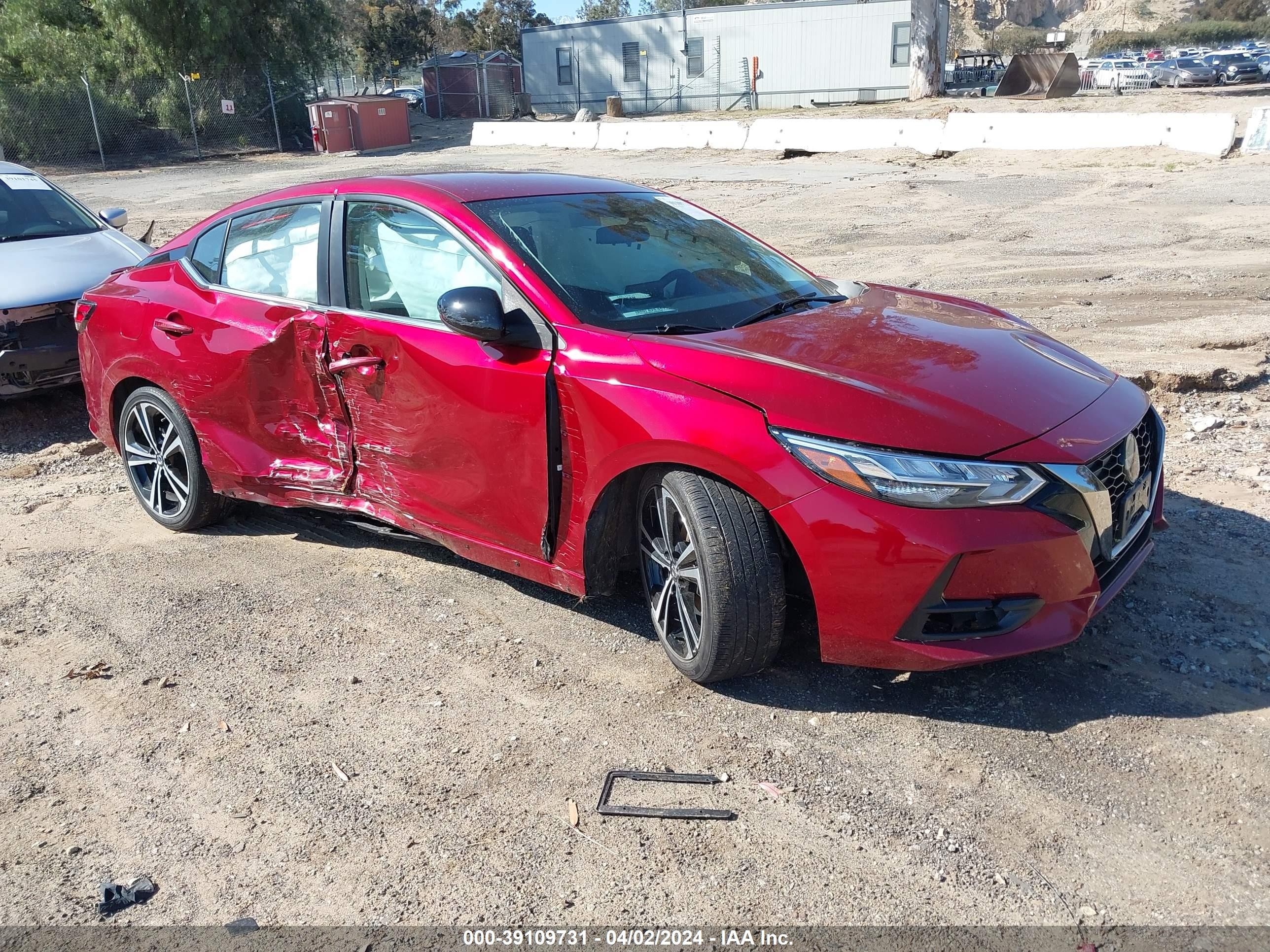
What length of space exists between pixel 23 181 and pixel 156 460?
481cm

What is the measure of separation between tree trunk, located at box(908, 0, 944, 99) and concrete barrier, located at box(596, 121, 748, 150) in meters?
14.2

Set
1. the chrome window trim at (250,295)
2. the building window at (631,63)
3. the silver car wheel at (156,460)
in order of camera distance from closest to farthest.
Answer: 1. the chrome window trim at (250,295)
2. the silver car wheel at (156,460)
3. the building window at (631,63)

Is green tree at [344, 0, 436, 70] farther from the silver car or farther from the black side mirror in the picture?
the black side mirror

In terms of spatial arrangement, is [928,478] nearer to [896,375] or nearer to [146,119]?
[896,375]

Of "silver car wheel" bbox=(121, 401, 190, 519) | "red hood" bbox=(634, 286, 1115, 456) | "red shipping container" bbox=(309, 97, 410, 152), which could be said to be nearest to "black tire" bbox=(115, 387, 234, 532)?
"silver car wheel" bbox=(121, 401, 190, 519)

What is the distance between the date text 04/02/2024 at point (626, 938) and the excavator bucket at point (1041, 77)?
3418 centimetres

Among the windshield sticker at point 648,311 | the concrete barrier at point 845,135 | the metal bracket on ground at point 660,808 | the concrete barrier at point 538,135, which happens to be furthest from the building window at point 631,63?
the metal bracket on ground at point 660,808

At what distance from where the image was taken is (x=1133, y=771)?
3.10 m

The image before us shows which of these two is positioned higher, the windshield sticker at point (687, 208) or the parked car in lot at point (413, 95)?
the parked car in lot at point (413, 95)

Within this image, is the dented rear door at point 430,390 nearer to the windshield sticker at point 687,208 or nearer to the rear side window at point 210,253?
the rear side window at point 210,253

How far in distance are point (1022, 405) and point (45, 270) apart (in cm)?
672

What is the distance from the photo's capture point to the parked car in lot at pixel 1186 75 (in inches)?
1620

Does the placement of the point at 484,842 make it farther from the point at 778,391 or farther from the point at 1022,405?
the point at 1022,405

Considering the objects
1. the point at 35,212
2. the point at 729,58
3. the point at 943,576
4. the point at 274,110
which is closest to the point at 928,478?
the point at 943,576
